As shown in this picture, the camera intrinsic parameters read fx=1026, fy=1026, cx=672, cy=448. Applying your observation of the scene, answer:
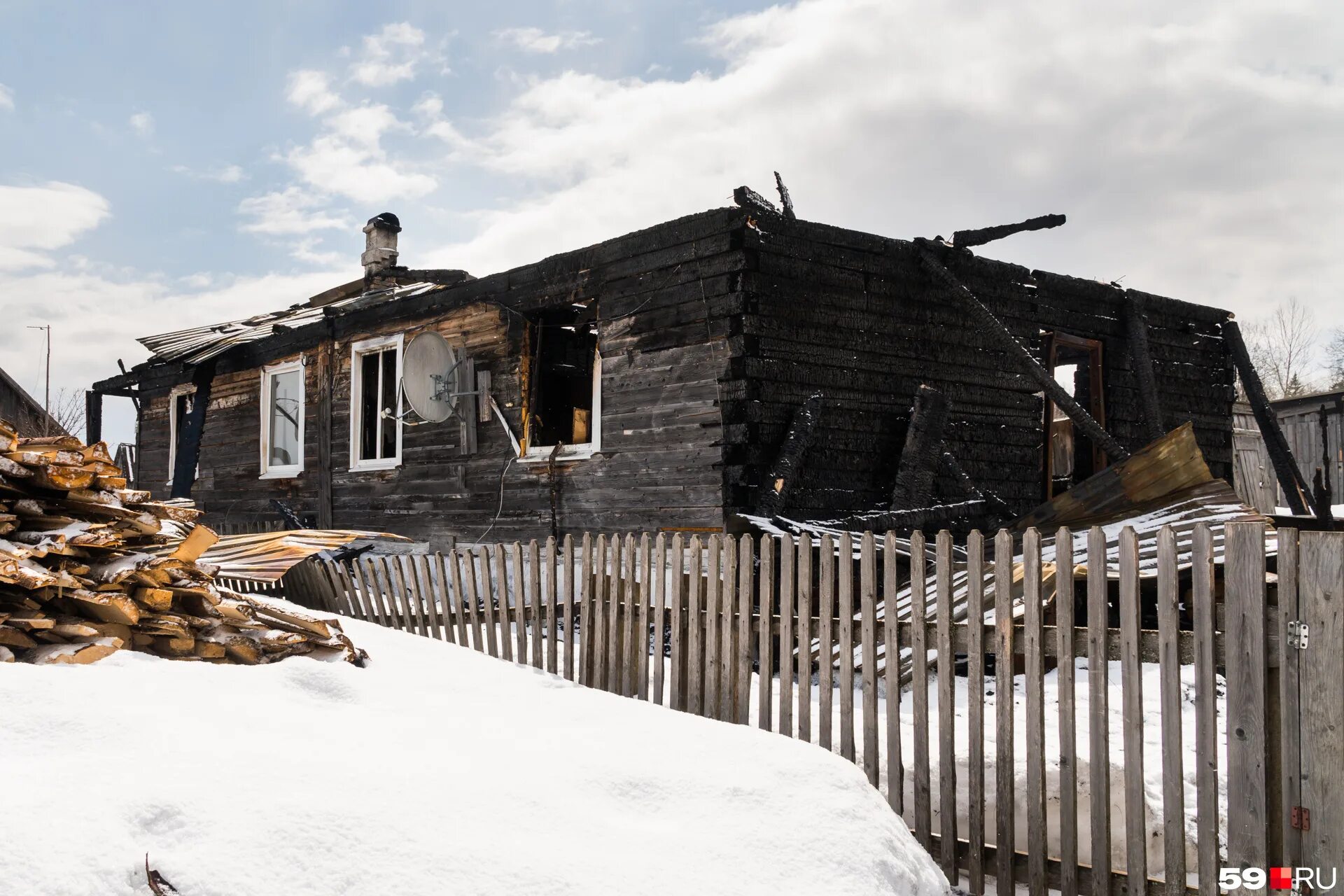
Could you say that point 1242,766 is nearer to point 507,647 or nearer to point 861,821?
point 861,821

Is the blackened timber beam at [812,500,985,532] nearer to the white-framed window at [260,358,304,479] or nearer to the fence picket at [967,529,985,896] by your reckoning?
the fence picket at [967,529,985,896]

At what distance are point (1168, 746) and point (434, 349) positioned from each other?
1034 cm

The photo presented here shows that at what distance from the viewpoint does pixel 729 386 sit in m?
9.67

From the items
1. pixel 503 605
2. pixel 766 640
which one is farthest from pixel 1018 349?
pixel 766 640

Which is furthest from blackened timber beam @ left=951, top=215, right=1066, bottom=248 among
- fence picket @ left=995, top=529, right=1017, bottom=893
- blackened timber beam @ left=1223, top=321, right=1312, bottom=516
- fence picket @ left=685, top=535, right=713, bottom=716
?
fence picket @ left=995, top=529, right=1017, bottom=893

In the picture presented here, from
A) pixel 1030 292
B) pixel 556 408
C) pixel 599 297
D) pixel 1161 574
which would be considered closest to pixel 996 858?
pixel 1161 574

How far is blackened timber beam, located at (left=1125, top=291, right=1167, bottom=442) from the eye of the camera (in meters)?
12.9

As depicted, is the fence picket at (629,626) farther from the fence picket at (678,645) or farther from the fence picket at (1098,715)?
the fence picket at (1098,715)

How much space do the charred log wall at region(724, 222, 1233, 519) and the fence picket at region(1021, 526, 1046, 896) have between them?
5.38 m

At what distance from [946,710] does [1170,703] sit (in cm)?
96

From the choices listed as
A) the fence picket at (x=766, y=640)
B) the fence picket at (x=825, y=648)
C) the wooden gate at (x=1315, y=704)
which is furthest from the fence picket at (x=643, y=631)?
the wooden gate at (x=1315, y=704)

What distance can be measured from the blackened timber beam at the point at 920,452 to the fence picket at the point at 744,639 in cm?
511

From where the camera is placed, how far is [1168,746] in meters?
3.92

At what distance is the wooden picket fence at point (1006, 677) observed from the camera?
3756 mm
